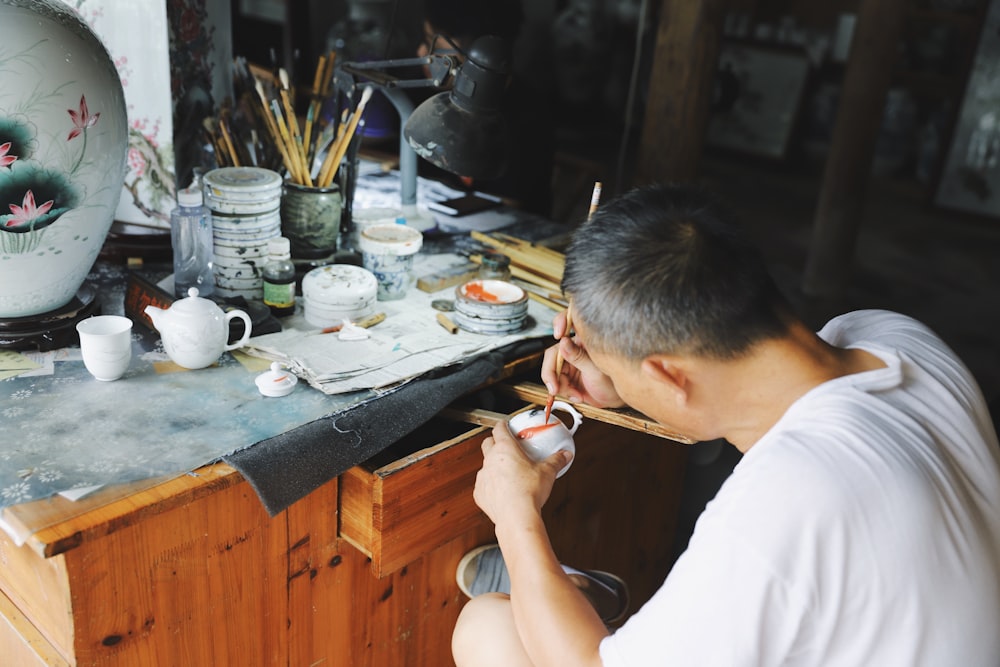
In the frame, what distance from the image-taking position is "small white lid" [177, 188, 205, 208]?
174 cm

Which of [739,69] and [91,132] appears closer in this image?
[91,132]

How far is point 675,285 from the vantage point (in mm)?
1057

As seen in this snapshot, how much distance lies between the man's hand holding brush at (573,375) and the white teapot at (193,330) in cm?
57

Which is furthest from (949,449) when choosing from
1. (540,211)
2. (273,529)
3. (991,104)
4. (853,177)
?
(991,104)

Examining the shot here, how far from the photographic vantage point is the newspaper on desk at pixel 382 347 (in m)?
1.59

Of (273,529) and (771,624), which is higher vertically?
(771,624)

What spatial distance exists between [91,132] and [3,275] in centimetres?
29

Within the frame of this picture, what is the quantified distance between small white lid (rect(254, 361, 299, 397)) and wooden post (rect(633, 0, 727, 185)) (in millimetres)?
2039

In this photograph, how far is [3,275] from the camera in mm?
1524

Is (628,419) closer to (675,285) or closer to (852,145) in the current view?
(675,285)

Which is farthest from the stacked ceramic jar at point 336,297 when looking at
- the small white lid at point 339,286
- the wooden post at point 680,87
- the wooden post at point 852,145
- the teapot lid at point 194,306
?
the wooden post at point 852,145

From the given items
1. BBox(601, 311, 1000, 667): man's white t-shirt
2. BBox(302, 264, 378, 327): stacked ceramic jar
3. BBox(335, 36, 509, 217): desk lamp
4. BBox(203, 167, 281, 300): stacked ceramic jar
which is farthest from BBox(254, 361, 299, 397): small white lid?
BBox(601, 311, 1000, 667): man's white t-shirt

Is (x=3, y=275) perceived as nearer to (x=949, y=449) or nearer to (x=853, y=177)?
(x=949, y=449)

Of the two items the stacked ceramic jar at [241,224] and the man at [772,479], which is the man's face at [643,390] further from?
the stacked ceramic jar at [241,224]
